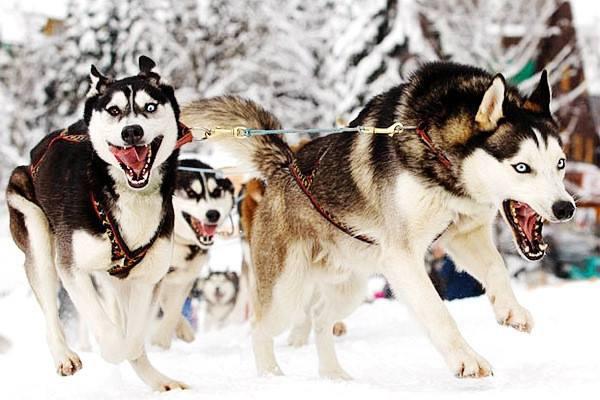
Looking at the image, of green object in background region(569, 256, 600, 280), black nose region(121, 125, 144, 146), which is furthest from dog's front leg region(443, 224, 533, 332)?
green object in background region(569, 256, 600, 280)

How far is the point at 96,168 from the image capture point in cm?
344

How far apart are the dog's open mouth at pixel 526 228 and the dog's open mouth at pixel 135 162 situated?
1396 millimetres

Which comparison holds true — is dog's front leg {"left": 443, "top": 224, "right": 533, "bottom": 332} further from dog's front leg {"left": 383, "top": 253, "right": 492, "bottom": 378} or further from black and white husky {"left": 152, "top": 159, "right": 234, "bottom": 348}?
black and white husky {"left": 152, "top": 159, "right": 234, "bottom": 348}

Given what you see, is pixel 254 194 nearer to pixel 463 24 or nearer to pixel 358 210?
pixel 358 210

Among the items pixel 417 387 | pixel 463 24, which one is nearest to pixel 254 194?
pixel 417 387

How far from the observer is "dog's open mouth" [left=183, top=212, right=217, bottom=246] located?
19.3 feet

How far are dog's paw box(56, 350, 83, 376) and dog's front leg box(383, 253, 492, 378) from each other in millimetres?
1371

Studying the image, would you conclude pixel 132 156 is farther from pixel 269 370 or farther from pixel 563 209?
pixel 563 209

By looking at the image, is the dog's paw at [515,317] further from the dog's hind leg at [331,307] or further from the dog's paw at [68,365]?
the dog's paw at [68,365]

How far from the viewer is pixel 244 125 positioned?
4.41m

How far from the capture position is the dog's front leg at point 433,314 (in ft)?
9.98

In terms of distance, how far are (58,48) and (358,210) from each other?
21806 millimetres

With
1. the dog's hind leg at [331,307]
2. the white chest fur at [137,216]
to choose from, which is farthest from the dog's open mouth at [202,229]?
the white chest fur at [137,216]

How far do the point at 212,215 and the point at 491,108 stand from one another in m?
3.09
